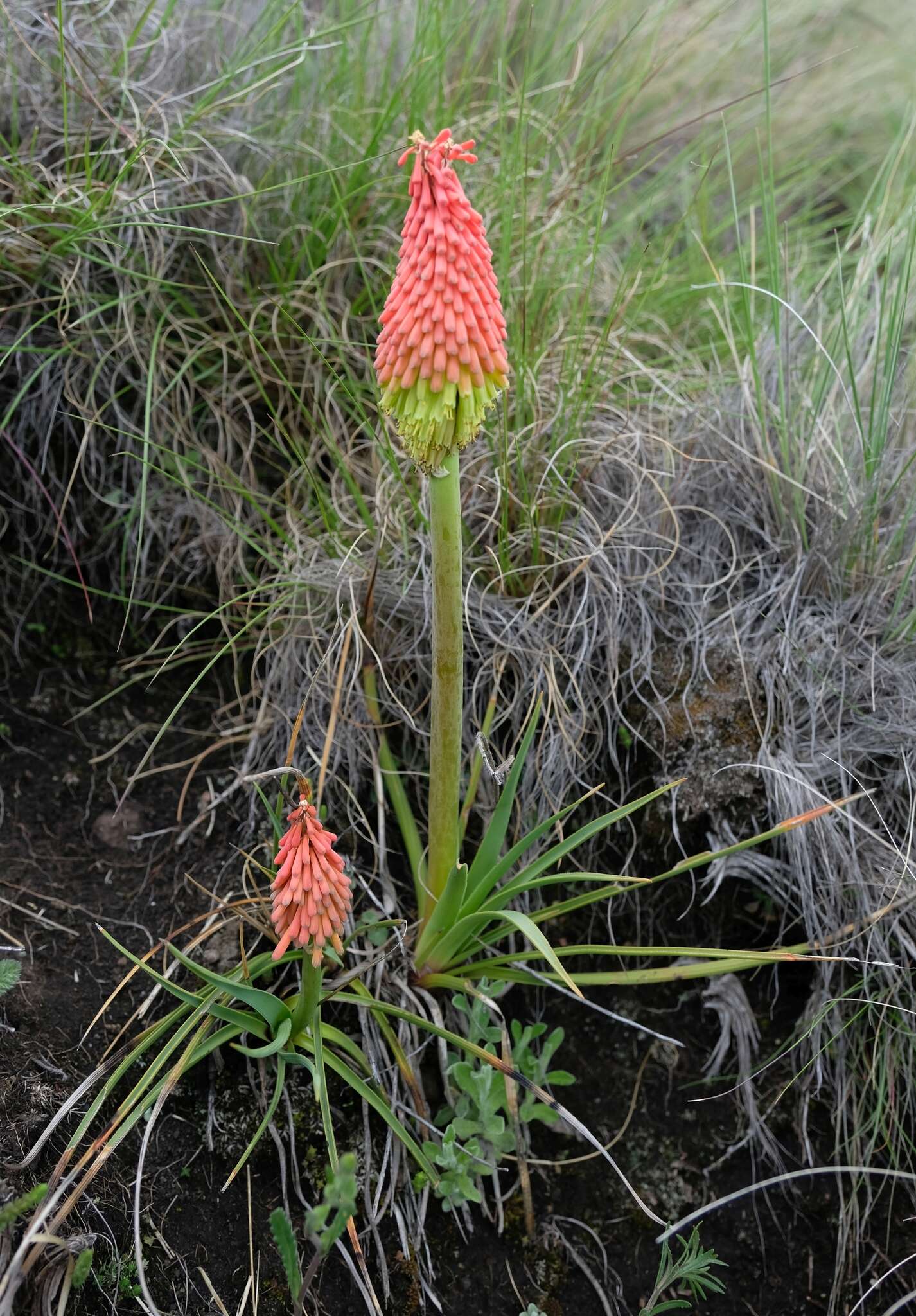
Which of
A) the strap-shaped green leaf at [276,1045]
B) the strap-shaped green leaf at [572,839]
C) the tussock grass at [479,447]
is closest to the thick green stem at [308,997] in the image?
the strap-shaped green leaf at [276,1045]

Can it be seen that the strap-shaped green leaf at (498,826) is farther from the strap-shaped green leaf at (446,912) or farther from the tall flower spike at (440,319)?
the tall flower spike at (440,319)

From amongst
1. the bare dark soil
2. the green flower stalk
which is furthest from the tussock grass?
the green flower stalk

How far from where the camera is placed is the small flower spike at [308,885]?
1.51 metres

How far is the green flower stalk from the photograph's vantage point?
1.40 meters

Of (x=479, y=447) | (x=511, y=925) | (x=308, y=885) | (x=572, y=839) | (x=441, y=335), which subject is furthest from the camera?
(x=479, y=447)

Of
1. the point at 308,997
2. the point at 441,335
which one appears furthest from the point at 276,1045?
the point at 441,335

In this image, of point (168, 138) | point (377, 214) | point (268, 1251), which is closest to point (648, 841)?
point (268, 1251)

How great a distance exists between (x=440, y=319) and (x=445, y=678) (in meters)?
0.56

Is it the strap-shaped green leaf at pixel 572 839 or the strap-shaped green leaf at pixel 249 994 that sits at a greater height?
the strap-shaped green leaf at pixel 572 839

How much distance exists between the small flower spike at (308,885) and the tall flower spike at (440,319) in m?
0.55

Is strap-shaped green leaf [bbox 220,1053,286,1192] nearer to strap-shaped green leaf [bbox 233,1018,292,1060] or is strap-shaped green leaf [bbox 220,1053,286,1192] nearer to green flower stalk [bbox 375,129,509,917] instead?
strap-shaped green leaf [bbox 233,1018,292,1060]

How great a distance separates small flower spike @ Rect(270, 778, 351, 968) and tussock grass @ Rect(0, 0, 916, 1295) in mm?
545

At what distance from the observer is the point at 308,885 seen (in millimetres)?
1513

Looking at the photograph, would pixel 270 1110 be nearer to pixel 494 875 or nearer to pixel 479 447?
pixel 494 875
